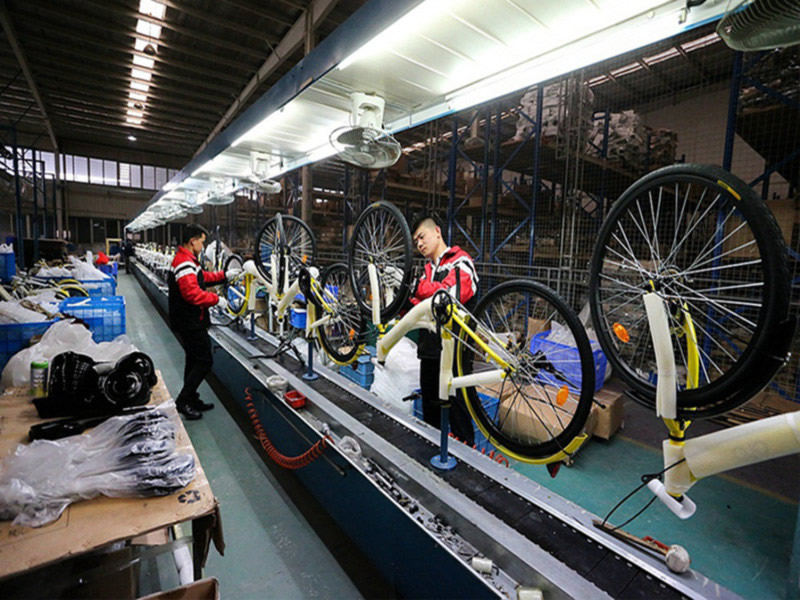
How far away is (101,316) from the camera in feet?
10.4

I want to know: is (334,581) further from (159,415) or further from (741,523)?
(741,523)

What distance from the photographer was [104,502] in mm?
1154

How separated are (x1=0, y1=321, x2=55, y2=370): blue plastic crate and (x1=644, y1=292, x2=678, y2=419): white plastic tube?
3.54m

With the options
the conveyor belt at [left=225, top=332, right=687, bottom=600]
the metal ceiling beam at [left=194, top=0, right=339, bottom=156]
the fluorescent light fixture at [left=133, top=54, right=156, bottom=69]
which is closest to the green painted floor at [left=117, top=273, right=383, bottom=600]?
the conveyor belt at [left=225, top=332, right=687, bottom=600]

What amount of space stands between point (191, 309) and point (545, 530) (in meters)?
3.31

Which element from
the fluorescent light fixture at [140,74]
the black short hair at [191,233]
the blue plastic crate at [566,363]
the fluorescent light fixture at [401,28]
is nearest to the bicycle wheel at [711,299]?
the blue plastic crate at [566,363]

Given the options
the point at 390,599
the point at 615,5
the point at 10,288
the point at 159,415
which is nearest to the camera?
the point at 615,5

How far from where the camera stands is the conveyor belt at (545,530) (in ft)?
4.14

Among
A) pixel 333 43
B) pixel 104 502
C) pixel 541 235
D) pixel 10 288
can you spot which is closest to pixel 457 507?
pixel 104 502

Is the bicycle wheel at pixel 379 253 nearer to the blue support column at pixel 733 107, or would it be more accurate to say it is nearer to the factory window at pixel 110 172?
the blue support column at pixel 733 107

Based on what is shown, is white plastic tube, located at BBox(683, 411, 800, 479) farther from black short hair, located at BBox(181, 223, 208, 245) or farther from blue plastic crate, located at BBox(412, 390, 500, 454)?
black short hair, located at BBox(181, 223, 208, 245)

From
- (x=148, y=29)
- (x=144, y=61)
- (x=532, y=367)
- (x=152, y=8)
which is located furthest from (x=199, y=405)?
(x=144, y=61)

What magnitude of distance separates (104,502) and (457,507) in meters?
1.25

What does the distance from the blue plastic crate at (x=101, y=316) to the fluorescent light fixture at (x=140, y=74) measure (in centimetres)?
909
